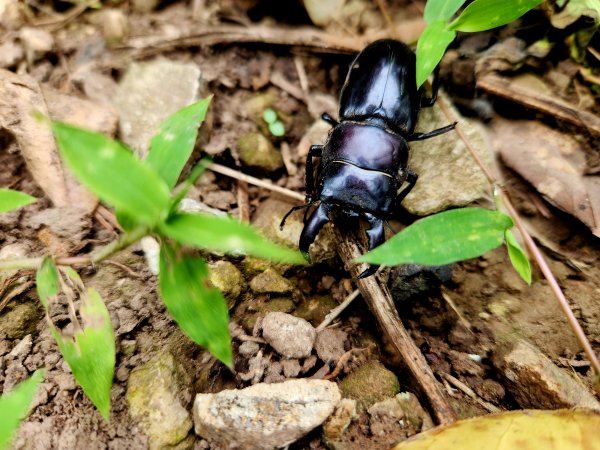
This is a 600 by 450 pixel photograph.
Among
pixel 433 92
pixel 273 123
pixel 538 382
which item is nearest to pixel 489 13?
pixel 433 92

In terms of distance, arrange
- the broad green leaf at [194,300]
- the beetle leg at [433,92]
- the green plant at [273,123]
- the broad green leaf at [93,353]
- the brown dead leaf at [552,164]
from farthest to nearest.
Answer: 1. the green plant at [273,123]
2. the beetle leg at [433,92]
3. the brown dead leaf at [552,164]
4. the broad green leaf at [93,353]
5. the broad green leaf at [194,300]

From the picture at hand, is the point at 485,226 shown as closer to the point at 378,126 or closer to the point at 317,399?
the point at 317,399

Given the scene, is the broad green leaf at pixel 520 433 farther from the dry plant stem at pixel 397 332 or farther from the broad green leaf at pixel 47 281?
the broad green leaf at pixel 47 281

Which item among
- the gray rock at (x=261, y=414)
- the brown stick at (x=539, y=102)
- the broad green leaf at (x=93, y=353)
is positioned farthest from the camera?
the brown stick at (x=539, y=102)

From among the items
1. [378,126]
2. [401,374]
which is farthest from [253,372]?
[378,126]

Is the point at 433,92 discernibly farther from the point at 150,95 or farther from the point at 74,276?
the point at 74,276

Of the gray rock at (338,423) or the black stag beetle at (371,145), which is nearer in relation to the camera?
the gray rock at (338,423)

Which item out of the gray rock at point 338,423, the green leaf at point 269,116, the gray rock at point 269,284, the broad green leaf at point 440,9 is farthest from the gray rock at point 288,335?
the broad green leaf at point 440,9
